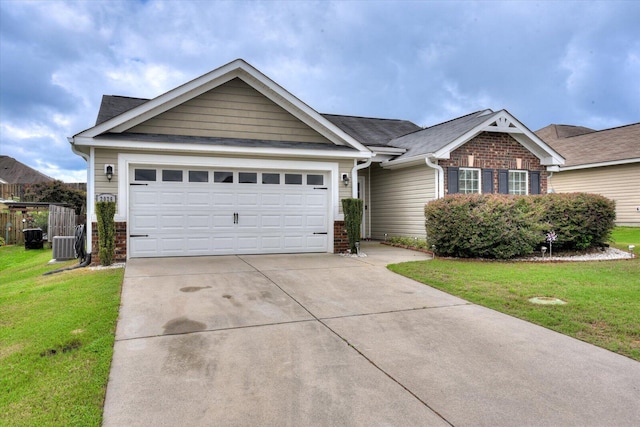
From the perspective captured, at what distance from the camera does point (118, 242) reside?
30.2ft

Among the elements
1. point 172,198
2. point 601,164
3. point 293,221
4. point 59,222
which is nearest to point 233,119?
point 172,198

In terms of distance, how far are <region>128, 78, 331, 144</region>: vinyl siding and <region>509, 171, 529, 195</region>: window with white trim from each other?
6470 mm

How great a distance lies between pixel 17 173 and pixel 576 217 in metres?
46.4

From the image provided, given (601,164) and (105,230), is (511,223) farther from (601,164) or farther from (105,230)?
(601,164)

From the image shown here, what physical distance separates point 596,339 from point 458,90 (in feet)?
87.4

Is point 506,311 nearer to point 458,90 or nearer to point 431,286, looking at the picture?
point 431,286

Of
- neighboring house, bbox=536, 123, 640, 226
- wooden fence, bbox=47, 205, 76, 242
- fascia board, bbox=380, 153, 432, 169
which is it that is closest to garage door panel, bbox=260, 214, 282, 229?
fascia board, bbox=380, 153, 432, 169

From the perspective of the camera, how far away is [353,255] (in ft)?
34.6

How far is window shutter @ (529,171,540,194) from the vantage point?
1343cm

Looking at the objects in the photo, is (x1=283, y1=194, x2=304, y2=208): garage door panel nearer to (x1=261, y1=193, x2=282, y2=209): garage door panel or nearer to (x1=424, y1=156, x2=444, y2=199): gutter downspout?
(x1=261, y1=193, x2=282, y2=209): garage door panel

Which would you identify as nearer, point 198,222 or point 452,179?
point 198,222

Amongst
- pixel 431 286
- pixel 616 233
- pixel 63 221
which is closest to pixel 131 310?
pixel 431 286

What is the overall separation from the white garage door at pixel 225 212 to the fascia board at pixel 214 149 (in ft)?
1.93

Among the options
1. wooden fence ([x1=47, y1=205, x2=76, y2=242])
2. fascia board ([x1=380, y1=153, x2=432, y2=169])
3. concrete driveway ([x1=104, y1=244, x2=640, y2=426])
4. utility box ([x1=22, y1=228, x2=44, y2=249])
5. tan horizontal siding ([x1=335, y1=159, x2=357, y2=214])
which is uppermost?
fascia board ([x1=380, y1=153, x2=432, y2=169])
